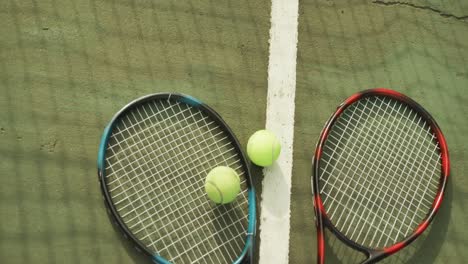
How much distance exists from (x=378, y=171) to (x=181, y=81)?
3.94ft

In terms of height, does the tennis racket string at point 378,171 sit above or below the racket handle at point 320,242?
above

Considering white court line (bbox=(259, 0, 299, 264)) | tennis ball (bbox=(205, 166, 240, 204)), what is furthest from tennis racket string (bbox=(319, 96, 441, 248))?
tennis ball (bbox=(205, 166, 240, 204))

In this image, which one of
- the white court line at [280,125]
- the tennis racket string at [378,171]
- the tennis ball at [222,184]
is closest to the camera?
the tennis ball at [222,184]

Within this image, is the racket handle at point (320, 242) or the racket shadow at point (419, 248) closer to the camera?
the racket handle at point (320, 242)

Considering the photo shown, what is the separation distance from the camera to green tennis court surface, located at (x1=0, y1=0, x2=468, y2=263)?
2.46 meters

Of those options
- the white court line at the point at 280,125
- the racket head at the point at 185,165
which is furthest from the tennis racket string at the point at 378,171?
the racket head at the point at 185,165

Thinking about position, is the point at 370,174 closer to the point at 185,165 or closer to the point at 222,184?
the point at 222,184

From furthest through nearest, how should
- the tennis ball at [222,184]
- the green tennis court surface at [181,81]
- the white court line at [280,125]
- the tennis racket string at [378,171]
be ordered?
the tennis racket string at [378,171], the white court line at [280,125], the green tennis court surface at [181,81], the tennis ball at [222,184]

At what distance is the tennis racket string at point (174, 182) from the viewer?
2498 mm

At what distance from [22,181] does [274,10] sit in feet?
5.41

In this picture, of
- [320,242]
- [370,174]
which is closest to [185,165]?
[320,242]

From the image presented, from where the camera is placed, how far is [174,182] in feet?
8.39

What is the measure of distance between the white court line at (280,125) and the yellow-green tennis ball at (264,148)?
16cm

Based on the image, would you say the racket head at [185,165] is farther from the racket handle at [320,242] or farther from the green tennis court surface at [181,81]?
the racket handle at [320,242]
